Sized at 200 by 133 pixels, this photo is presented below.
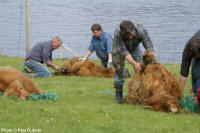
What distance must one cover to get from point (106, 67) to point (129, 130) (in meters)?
8.09

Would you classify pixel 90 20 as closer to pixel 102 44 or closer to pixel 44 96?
pixel 102 44

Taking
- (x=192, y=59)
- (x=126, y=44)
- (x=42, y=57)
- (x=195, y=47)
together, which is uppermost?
(x=195, y=47)

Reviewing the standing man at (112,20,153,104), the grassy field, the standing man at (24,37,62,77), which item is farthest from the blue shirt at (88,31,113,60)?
the grassy field

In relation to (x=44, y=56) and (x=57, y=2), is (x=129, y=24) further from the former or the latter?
(x=57, y=2)

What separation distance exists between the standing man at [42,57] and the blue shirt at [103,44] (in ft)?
4.56

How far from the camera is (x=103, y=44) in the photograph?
14695 millimetres

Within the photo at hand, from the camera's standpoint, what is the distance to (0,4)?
49.4 meters

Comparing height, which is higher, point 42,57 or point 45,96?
point 45,96

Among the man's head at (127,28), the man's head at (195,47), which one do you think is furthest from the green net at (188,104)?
the man's head at (127,28)

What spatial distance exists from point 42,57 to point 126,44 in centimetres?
562

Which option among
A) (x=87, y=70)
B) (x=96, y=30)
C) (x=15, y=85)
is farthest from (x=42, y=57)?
(x=15, y=85)

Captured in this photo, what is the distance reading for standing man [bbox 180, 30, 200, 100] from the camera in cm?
859

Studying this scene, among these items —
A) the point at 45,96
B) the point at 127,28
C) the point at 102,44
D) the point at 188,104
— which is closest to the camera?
the point at 188,104

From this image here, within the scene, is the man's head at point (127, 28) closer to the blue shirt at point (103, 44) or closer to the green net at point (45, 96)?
the green net at point (45, 96)
